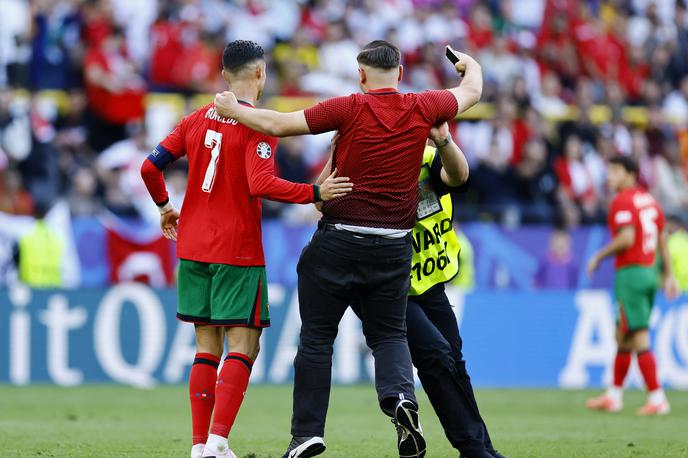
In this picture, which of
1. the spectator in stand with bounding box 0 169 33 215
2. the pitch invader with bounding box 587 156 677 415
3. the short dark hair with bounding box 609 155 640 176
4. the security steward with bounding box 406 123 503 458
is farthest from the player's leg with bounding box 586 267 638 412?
the spectator in stand with bounding box 0 169 33 215

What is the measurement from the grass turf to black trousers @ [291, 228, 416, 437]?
0.84 metres

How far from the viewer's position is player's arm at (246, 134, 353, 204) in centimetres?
684

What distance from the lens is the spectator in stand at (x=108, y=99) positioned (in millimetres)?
17750

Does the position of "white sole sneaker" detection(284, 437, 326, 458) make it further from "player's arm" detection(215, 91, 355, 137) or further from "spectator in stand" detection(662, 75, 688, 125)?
"spectator in stand" detection(662, 75, 688, 125)

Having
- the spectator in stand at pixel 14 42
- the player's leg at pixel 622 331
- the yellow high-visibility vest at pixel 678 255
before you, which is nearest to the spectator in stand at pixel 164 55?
the spectator in stand at pixel 14 42

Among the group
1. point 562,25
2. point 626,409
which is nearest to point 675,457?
point 626,409

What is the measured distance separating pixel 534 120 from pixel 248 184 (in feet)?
41.0

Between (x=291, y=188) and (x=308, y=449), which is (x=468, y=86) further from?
(x=308, y=449)

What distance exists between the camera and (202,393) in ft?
24.1

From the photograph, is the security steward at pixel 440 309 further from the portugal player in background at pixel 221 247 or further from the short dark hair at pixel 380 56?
the portugal player in background at pixel 221 247

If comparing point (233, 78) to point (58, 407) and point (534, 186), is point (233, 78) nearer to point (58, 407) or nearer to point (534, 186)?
point (58, 407)

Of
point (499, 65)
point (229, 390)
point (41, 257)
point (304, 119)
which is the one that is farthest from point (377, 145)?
point (499, 65)

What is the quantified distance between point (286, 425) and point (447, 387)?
360cm

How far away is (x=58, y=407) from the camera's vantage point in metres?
12.2
